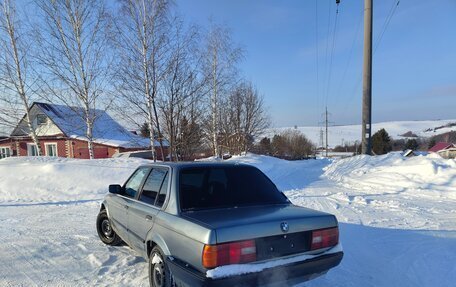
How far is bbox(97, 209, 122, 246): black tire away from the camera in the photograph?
5.36 m

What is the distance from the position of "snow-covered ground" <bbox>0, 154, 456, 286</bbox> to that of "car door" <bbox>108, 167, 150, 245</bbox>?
0.46 m

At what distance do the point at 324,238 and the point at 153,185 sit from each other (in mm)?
2171

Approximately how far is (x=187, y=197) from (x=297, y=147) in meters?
57.9

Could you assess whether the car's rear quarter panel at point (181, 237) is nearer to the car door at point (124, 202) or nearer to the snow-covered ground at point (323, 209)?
the snow-covered ground at point (323, 209)

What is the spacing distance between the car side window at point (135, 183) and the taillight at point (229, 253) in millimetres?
2099

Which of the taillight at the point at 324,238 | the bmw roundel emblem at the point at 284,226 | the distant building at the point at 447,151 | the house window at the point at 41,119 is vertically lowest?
the distant building at the point at 447,151

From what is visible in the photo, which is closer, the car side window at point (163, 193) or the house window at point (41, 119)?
the car side window at point (163, 193)

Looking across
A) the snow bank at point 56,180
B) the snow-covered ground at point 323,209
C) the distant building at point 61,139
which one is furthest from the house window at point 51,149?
the snow bank at point 56,180

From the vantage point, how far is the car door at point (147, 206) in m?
3.76

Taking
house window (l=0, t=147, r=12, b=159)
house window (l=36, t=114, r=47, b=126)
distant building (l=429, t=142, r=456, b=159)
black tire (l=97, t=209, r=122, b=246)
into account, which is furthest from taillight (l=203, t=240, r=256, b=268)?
house window (l=0, t=147, r=12, b=159)

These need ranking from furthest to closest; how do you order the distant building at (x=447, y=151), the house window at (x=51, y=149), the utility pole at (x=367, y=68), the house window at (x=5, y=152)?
the house window at (x=5, y=152), the house window at (x=51, y=149), the distant building at (x=447, y=151), the utility pole at (x=367, y=68)

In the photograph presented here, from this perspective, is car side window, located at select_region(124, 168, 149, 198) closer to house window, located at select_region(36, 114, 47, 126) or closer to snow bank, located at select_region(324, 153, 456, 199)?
snow bank, located at select_region(324, 153, 456, 199)

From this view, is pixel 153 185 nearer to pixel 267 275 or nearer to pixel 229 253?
pixel 229 253

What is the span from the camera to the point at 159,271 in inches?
136
